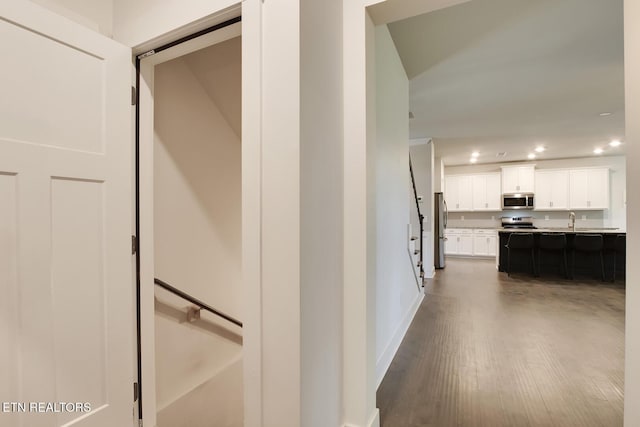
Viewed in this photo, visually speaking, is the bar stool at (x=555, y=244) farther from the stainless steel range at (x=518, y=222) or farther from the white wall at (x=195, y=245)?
the white wall at (x=195, y=245)

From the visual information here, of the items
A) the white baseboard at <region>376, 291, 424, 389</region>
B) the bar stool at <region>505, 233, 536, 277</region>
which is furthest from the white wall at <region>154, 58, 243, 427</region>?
the bar stool at <region>505, 233, 536, 277</region>

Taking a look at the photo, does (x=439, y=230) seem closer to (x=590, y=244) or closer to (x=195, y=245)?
(x=590, y=244)

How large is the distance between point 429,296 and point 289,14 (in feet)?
14.7

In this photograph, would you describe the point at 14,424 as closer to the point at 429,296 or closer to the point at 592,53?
the point at 429,296

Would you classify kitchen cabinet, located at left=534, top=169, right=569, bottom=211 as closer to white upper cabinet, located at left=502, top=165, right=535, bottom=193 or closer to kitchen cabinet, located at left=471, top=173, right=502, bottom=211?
→ white upper cabinet, located at left=502, top=165, right=535, bottom=193

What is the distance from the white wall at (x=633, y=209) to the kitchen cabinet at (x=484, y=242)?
28.1 ft

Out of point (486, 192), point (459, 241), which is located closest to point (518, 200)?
point (486, 192)

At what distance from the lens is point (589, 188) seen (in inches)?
322

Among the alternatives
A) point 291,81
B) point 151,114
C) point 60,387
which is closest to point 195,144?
point 151,114

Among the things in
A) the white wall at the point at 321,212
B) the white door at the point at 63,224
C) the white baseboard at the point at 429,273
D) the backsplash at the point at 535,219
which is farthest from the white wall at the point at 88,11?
the backsplash at the point at 535,219

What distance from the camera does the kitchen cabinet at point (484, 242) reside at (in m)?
8.95

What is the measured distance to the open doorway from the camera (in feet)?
5.97

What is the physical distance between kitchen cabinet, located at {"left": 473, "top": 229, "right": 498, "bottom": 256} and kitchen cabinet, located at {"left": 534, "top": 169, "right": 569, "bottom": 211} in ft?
4.84

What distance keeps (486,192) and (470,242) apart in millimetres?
1646
